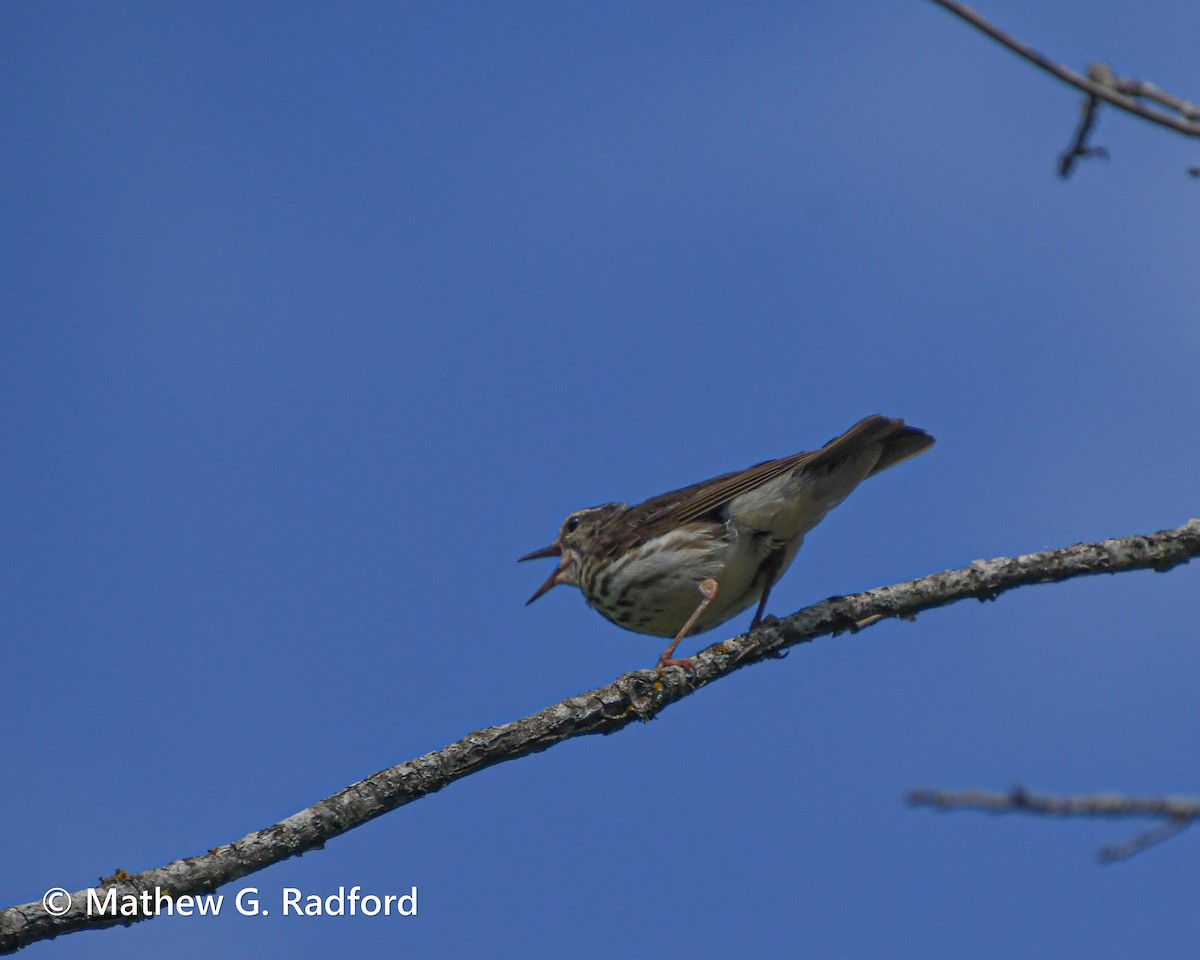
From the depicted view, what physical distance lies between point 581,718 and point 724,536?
2432mm

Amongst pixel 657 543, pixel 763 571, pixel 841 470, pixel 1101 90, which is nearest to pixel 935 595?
pixel 841 470

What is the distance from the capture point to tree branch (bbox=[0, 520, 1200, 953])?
13.9 ft

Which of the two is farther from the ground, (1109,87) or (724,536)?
(724,536)

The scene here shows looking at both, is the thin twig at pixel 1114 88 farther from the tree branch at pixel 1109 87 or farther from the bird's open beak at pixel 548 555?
the bird's open beak at pixel 548 555

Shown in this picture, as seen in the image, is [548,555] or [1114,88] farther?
[548,555]

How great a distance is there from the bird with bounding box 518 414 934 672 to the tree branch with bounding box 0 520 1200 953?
566 mm

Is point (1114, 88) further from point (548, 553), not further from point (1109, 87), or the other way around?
point (548, 553)

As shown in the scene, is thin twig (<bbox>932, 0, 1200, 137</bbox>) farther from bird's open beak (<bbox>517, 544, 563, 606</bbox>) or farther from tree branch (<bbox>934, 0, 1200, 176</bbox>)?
bird's open beak (<bbox>517, 544, 563, 606</bbox>)

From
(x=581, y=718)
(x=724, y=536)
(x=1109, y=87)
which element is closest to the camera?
(x=1109, y=87)

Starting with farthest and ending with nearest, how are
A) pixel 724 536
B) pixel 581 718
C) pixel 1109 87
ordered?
1. pixel 724 536
2. pixel 581 718
3. pixel 1109 87

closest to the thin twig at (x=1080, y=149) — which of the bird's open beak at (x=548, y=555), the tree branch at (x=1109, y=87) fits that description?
the tree branch at (x=1109, y=87)

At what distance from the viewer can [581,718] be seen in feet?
17.1

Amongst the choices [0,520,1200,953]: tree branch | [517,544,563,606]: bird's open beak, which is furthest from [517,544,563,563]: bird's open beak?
[0,520,1200,953]: tree branch

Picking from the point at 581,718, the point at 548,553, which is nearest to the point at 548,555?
the point at 548,553
